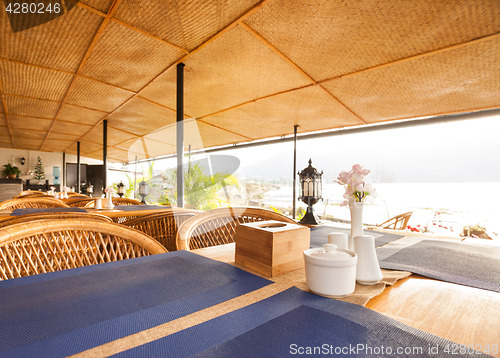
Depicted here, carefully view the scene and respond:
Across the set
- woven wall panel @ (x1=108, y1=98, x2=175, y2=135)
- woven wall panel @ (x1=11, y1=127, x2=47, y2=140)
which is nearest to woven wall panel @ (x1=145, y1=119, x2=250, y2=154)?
woven wall panel @ (x1=108, y1=98, x2=175, y2=135)

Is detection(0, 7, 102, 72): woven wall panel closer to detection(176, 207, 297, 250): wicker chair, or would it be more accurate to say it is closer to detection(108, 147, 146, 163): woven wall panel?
detection(176, 207, 297, 250): wicker chair

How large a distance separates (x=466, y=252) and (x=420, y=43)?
150 cm

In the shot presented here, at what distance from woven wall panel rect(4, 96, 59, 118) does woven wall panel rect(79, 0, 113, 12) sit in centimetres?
270

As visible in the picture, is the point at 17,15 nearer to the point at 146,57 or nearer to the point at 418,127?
the point at 146,57

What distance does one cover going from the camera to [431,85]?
2391 millimetres

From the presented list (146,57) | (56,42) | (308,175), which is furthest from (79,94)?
(308,175)

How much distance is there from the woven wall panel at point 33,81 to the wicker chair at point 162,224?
7.04 feet

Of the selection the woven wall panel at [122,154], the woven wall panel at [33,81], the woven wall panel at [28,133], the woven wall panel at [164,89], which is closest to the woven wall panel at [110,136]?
the woven wall panel at [122,154]

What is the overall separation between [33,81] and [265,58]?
2743mm

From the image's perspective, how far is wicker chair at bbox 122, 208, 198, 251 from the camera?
1.74 m

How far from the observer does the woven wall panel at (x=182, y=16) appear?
5.59 feet

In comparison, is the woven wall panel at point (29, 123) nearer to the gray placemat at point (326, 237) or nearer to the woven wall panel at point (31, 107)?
the woven wall panel at point (31, 107)

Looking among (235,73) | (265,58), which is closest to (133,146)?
(235,73)

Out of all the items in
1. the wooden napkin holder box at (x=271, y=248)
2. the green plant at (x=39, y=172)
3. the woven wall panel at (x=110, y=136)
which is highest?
the woven wall panel at (x=110, y=136)
